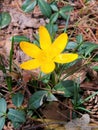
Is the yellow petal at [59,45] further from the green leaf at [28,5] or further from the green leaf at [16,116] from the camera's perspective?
the green leaf at [28,5]

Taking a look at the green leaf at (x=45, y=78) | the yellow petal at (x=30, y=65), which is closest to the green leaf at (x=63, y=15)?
the green leaf at (x=45, y=78)

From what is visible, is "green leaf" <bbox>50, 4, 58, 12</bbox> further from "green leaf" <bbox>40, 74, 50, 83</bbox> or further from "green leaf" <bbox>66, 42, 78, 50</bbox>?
"green leaf" <bbox>40, 74, 50, 83</bbox>

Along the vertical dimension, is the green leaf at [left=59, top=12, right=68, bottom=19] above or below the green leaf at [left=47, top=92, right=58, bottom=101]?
above

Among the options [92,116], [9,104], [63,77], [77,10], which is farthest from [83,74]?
[77,10]

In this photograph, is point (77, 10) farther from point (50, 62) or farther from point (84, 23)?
point (50, 62)

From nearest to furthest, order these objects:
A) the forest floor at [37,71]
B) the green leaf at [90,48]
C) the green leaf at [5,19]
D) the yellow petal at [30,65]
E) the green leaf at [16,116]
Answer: the yellow petal at [30,65], the green leaf at [16,116], the forest floor at [37,71], the green leaf at [90,48], the green leaf at [5,19]

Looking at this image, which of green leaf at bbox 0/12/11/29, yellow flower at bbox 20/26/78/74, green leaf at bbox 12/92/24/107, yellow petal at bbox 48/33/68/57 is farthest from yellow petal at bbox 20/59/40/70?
green leaf at bbox 0/12/11/29
